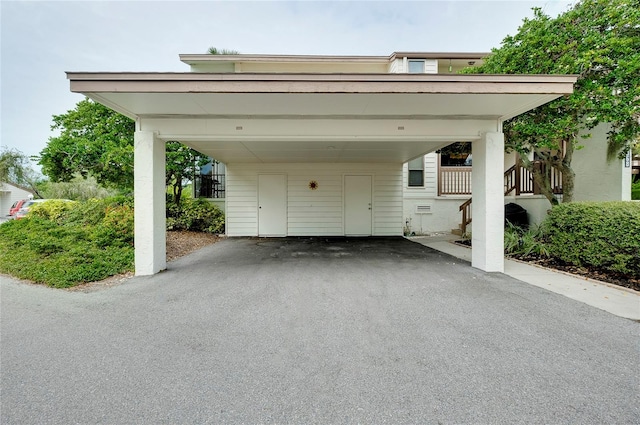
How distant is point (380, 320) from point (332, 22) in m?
14.5

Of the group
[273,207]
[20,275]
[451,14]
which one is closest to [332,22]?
[451,14]

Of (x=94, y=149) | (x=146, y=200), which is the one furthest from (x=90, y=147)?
(x=146, y=200)

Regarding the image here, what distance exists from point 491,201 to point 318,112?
340 cm

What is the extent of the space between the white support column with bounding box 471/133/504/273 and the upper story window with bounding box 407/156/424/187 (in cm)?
563

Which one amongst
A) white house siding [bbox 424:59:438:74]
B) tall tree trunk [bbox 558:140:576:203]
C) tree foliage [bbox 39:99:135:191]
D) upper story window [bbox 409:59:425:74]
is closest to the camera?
tall tree trunk [bbox 558:140:576:203]

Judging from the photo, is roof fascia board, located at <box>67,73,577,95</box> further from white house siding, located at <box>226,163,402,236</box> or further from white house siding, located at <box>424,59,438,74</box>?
white house siding, located at <box>424,59,438,74</box>

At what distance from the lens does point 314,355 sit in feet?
7.38

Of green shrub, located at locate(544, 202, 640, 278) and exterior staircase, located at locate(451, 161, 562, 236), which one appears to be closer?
green shrub, located at locate(544, 202, 640, 278)

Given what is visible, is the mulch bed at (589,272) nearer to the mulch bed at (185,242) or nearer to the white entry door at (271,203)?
the white entry door at (271,203)

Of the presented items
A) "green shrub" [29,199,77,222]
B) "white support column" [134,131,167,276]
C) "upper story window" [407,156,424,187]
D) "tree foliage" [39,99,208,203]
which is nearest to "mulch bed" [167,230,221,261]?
"white support column" [134,131,167,276]

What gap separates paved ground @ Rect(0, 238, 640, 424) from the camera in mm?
1654

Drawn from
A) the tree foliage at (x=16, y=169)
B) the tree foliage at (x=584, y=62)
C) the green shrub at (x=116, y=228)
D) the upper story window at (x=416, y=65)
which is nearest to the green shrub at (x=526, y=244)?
the tree foliage at (x=584, y=62)

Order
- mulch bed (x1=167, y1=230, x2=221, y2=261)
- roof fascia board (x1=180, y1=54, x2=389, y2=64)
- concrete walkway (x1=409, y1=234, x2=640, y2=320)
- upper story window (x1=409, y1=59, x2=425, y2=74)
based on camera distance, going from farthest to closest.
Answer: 1. roof fascia board (x1=180, y1=54, x2=389, y2=64)
2. upper story window (x1=409, y1=59, x2=425, y2=74)
3. mulch bed (x1=167, y1=230, x2=221, y2=261)
4. concrete walkway (x1=409, y1=234, x2=640, y2=320)

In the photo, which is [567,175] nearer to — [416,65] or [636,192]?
[636,192]
